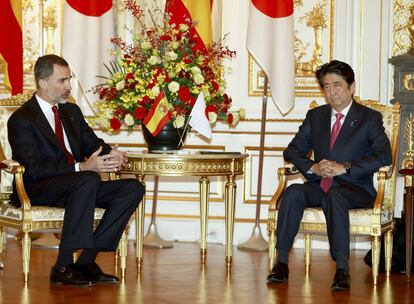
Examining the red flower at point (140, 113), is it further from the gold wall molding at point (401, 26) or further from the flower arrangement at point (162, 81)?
the gold wall molding at point (401, 26)

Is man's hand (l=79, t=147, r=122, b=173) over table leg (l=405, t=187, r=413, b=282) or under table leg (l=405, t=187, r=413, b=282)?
over

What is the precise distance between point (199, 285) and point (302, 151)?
119cm

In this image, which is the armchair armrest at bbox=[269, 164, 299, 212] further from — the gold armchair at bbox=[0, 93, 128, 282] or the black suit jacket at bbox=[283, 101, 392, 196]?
the gold armchair at bbox=[0, 93, 128, 282]

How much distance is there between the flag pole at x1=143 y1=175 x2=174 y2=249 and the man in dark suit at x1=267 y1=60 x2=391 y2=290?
1.83 m

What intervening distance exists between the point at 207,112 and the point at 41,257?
5.55ft

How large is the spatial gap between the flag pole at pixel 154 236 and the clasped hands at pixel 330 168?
2088 millimetres

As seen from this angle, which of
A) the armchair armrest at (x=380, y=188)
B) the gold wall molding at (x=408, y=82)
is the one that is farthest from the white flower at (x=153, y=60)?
the gold wall molding at (x=408, y=82)

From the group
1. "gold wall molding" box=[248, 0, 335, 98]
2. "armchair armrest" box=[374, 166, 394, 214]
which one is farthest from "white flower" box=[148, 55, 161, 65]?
"gold wall molding" box=[248, 0, 335, 98]

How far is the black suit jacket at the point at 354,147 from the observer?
5.65 metres

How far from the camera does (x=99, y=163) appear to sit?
5422mm

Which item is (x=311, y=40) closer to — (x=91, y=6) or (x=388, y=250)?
(x=91, y=6)

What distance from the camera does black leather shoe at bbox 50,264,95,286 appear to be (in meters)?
5.30

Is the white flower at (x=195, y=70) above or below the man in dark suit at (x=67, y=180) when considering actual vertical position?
above

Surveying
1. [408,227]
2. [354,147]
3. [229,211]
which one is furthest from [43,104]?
[408,227]
